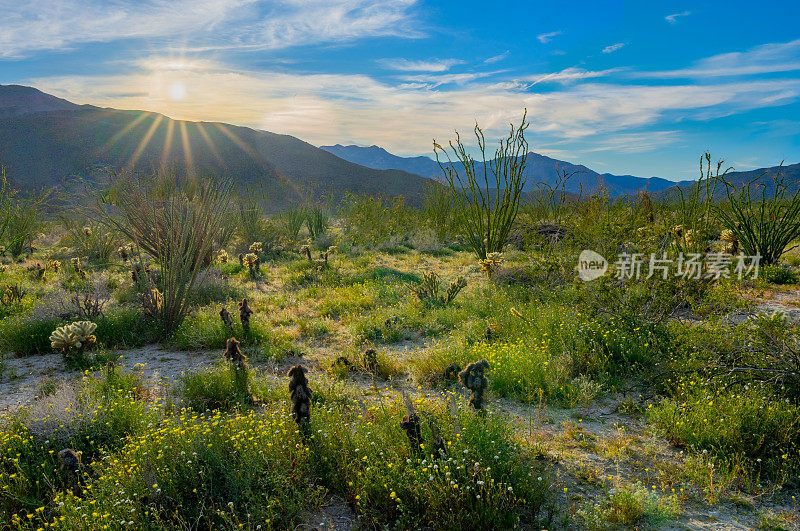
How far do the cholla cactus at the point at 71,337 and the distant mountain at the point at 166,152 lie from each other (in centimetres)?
4221

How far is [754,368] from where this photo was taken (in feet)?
12.4

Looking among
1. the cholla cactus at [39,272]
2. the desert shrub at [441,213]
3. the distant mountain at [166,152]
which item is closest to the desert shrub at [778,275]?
the desert shrub at [441,213]

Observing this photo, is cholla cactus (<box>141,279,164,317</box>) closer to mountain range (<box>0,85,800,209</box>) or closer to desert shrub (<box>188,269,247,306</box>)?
desert shrub (<box>188,269,247,306</box>)

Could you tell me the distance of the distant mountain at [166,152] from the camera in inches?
2211

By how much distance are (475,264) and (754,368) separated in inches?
304

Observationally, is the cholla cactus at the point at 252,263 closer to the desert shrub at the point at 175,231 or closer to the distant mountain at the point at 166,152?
the desert shrub at the point at 175,231

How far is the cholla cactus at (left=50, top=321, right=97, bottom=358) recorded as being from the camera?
5207 millimetres

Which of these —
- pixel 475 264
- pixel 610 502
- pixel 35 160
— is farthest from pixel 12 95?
pixel 610 502

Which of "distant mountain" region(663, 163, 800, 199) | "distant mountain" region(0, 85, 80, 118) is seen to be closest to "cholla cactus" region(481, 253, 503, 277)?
"distant mountain" region(663, 163, 800, 199)

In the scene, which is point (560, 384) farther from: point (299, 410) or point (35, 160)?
point (35, 160)

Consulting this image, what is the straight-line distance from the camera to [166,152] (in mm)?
62250

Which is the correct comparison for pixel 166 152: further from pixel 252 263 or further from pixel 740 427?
pixel 740 427

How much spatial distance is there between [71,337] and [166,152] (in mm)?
65369

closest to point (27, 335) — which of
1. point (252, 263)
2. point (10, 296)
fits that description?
point (10, 296)
